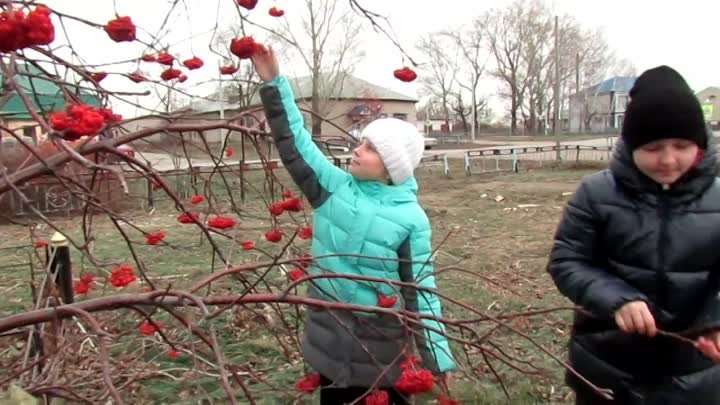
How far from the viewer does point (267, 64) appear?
1.74 metres

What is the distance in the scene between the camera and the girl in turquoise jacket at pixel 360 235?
174cm

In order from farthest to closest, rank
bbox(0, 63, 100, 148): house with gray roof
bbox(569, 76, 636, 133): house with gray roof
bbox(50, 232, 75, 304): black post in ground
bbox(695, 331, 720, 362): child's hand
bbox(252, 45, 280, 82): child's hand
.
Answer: bbox(569, 76, 636, 133): house with gray roof < bbox(50, 232, 75, 304): black post in ground < bbox(252, 45, 280, 82): child's hand < bbox(0, 63, 100, 148): house with gray roof < bbox(695, 331, 720, 362): child's hand

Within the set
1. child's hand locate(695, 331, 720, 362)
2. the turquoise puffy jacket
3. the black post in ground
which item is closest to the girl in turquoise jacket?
the turquoise puffy jacket

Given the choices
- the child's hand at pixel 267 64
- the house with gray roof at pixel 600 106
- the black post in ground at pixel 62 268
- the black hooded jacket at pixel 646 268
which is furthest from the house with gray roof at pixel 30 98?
the house with gray roof at pixel 600 106

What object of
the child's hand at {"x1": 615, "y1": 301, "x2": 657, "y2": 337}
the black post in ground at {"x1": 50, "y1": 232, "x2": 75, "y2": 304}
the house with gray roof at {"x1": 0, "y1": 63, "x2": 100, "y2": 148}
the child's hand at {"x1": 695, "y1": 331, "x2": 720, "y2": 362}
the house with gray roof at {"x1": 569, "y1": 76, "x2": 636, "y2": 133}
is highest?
the house with gray roof at {"x1": 0, "y1": 63, "x2": 100, "y2": 148}

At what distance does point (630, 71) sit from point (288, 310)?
48456 mm

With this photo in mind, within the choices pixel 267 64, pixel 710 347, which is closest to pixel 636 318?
pixel 710 347

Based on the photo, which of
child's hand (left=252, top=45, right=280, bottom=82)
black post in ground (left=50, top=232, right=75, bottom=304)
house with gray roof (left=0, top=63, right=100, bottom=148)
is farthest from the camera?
black post in ground (left=50, top=232, right=75, bottom=304)

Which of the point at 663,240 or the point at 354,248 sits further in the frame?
the point at 354,248

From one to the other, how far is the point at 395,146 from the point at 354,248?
31 centimetres

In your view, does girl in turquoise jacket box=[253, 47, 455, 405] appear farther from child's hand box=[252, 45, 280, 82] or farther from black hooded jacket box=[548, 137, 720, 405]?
black hooded jacket box=[548, 137, 720, 405]

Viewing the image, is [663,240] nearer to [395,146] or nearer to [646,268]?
[646,268]

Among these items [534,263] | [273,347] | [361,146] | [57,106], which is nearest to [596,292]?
[361,146]

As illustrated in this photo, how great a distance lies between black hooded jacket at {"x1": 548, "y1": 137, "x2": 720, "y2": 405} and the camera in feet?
4.63
